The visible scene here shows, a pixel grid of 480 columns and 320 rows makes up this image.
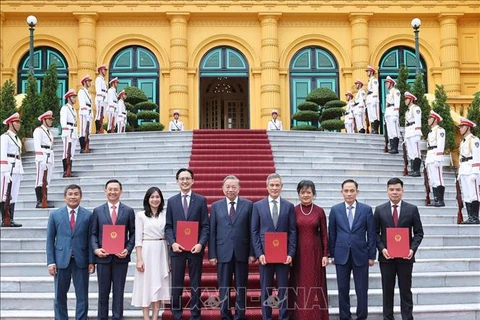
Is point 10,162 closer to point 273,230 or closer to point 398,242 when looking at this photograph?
point 273,230

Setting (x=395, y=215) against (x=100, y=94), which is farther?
(x=100, y=94)

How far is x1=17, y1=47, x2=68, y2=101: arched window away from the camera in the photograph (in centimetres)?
2584

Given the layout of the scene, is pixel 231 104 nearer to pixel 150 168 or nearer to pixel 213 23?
pixel 213 23

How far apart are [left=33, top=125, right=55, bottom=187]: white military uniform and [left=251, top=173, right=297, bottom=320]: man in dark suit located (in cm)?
602

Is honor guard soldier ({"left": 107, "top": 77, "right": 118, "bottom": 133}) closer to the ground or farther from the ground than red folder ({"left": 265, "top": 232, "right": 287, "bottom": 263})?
farther from the ground

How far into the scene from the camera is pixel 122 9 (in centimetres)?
2545

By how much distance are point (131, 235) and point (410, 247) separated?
3353mm

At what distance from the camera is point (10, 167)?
1114cm

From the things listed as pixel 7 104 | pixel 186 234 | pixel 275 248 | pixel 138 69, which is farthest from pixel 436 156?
pixel 138 69

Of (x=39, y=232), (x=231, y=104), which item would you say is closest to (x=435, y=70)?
(x=231, y=104)

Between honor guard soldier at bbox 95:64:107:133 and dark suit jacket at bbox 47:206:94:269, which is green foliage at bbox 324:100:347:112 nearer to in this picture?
honor guard soldier at bbox 95:64:107:133

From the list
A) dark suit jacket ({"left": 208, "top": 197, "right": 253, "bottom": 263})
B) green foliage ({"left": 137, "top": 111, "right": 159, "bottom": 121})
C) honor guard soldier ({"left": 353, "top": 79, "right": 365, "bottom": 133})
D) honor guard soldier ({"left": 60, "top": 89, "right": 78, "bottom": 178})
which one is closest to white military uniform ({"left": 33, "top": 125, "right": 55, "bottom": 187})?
honor guard soldier ({"left": 60, "top": 89, "right": 78, "bottom": 178})

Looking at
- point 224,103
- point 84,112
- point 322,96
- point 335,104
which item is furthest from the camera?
point 224,103

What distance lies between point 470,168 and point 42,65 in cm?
1938
